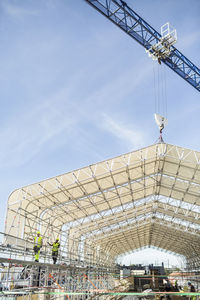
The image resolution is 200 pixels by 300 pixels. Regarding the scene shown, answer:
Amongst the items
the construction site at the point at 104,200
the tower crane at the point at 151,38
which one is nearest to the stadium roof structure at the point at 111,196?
the construction site at the point at 104,200

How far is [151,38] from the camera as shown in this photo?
20.8 meters

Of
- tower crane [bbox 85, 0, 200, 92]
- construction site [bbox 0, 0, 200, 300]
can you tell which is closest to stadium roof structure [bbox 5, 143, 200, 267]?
construction site [bbox 0, 0, 200, 300]

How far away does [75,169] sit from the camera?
58.1 ft

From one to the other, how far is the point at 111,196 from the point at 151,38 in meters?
13.0

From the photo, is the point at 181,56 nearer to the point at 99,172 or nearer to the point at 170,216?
the point at 99,172

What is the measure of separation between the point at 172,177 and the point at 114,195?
5.01 metres

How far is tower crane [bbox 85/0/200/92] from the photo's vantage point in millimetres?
18234

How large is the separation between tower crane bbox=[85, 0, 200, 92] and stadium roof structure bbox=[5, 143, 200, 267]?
27.4ft

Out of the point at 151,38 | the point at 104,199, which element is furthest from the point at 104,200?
the point at 151,38

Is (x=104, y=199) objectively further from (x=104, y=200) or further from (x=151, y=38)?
(x=151, y=38)

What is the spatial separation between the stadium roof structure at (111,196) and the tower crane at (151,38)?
27.4 feet

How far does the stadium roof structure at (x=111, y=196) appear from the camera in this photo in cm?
1798

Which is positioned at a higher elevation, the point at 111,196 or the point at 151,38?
the point at 151,38

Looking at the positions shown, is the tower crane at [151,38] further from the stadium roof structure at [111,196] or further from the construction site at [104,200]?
the stadium roof structure at [111,196]
